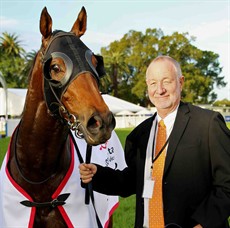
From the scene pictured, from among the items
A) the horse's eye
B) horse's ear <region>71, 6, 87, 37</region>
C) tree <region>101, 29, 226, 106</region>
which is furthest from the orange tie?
tree <region>101, 29, 226, 106</region>

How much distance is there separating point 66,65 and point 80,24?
1.85ft

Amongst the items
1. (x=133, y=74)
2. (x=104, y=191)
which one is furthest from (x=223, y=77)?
(x=104, y=191)

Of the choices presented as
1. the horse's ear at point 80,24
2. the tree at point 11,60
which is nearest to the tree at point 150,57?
the tree at point 11,60

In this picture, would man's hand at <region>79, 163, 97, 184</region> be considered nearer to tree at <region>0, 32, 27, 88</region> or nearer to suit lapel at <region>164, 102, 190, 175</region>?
suit lapel at <region>164, 102, 190, 175</region>

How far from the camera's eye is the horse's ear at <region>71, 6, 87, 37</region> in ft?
8.57

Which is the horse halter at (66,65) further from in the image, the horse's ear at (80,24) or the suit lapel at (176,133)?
the suit lapel at (176,133)

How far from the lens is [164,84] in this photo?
233 cm

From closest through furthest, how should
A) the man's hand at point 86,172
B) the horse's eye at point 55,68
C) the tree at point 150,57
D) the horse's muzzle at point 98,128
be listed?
the horse's muzzle at point 98,128, the horse's eye at point 55,68, the man's hand at point 86,172, the tree at point 150,57

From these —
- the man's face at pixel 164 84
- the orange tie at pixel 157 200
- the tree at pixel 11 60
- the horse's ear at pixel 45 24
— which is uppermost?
the tree at pixel 11 60

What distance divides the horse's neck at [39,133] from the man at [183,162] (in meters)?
0.63

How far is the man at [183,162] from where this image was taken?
82.9 inches

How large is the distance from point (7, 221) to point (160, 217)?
1.30m

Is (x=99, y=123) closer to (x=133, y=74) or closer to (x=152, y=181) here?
(x=152, y=181)

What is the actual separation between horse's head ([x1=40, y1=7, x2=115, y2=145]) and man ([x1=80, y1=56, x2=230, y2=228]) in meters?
0.43
